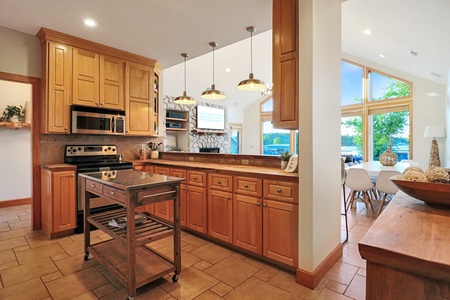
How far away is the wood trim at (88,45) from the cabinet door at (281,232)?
342 cm

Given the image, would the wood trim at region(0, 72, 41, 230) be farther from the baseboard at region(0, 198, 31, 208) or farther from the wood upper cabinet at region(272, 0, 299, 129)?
the wood upper cabinet at region(272, 0, 299, 129)

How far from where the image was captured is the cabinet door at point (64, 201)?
10.1 ft

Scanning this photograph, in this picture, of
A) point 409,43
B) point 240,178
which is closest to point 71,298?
point 240,178

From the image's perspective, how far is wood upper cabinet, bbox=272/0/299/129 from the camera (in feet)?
7.27

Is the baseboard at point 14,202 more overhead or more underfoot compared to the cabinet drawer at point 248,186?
more underfoot

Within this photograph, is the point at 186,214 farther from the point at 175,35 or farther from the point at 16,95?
the point at 16,95

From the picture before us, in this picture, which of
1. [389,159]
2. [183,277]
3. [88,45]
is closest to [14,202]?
[88,45]

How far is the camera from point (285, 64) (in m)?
2.28

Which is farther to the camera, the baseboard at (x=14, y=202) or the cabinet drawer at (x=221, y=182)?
the baseboard at (x=14, y=202)

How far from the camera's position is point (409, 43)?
180 inches

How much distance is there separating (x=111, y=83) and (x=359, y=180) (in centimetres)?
446

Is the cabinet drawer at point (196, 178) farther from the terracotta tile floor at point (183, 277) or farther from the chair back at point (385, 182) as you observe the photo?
the chair back at point (385, 182)

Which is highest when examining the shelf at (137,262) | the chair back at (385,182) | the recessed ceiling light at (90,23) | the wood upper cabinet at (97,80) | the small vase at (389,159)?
the recessed ceiling light at (90,23)

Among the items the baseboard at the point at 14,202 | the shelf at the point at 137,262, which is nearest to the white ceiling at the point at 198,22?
the shelf at the point at 137,262
